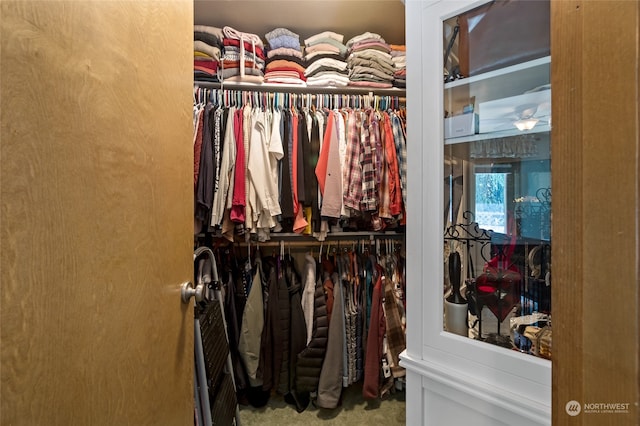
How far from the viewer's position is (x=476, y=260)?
3.10 ft

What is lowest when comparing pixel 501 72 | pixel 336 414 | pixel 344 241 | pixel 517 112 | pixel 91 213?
pixel 336 414

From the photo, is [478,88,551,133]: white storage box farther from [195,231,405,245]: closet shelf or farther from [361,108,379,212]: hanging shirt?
[195,231,405,245]: closet shelf

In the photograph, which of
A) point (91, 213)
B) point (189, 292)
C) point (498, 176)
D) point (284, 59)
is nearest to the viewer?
point (91, 213)

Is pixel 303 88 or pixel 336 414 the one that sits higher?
pixel 303 88

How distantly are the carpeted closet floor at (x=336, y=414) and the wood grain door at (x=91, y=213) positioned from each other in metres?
1.26

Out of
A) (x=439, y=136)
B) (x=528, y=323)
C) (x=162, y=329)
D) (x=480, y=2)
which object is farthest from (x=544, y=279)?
(x=162, y=329)

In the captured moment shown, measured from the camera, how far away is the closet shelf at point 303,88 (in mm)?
1950

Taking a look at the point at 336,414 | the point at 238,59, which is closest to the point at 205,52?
the point at 238,59

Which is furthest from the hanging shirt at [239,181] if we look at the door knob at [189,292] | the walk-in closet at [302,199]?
the door knob at [189,292]

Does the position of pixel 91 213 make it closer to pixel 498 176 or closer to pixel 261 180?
pixel 498 176

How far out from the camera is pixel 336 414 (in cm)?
188

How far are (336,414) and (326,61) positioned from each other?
214cm

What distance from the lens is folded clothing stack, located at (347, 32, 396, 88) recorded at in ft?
6.64

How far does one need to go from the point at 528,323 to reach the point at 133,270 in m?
0.92
